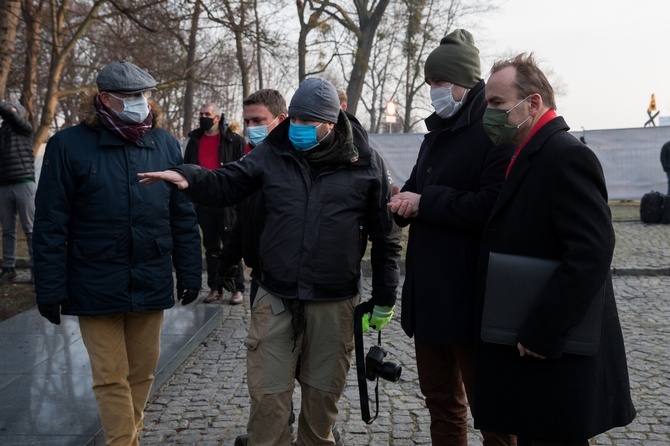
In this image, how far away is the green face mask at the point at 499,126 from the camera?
2842 millimetres

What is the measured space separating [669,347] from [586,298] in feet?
13.7

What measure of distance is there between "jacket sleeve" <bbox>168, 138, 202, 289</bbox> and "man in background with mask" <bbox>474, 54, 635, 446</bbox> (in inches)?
68.9

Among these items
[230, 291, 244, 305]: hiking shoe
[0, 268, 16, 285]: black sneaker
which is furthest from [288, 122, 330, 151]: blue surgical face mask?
[0, 268, 16, 285]: black sneaker

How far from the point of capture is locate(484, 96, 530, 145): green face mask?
112 inches

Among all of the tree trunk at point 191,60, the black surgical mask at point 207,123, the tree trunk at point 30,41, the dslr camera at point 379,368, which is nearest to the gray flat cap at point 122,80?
the dslr camera at point 379,368

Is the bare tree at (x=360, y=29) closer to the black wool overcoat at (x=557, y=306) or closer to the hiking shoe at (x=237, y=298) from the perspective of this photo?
the hiking shoe at (x=237, y=298)

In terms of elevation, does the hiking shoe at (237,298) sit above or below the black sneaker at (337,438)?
above

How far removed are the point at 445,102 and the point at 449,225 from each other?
0.58 meters

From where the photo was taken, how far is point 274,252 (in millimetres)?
3479

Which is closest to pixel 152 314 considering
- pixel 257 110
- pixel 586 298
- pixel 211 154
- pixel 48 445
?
pixel 48 445

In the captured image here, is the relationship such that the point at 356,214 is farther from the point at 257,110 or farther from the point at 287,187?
the point at 257,110

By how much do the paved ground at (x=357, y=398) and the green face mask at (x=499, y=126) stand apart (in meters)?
2.02

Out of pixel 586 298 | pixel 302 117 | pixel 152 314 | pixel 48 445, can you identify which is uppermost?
pixel 302 117

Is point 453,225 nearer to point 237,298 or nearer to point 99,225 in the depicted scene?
point 99,225
